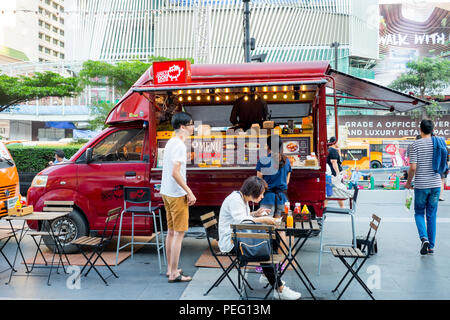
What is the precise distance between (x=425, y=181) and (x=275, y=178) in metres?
2.36

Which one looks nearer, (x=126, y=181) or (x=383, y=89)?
(x=126, y=181)

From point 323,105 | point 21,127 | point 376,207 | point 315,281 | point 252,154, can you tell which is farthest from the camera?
point 21,127

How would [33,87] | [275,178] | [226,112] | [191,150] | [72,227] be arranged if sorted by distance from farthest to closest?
[33,87], [226,112], [191,150], [72,227], [275,178]

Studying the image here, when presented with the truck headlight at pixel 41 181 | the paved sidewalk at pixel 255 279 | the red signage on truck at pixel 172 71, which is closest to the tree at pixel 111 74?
the paved sidewalk at pixel 255 279

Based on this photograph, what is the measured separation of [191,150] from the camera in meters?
6.89

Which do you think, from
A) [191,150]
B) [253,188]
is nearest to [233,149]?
[191,150]

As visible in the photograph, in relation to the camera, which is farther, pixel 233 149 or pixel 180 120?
pixel 233 149

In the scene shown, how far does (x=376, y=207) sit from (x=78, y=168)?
8.51m

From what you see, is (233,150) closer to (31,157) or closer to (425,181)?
(425,181)

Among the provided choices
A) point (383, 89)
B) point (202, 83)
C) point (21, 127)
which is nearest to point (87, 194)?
point (202, 83)

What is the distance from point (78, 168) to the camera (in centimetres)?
650

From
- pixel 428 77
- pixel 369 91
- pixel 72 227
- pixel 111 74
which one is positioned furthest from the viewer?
pixel 428 77
